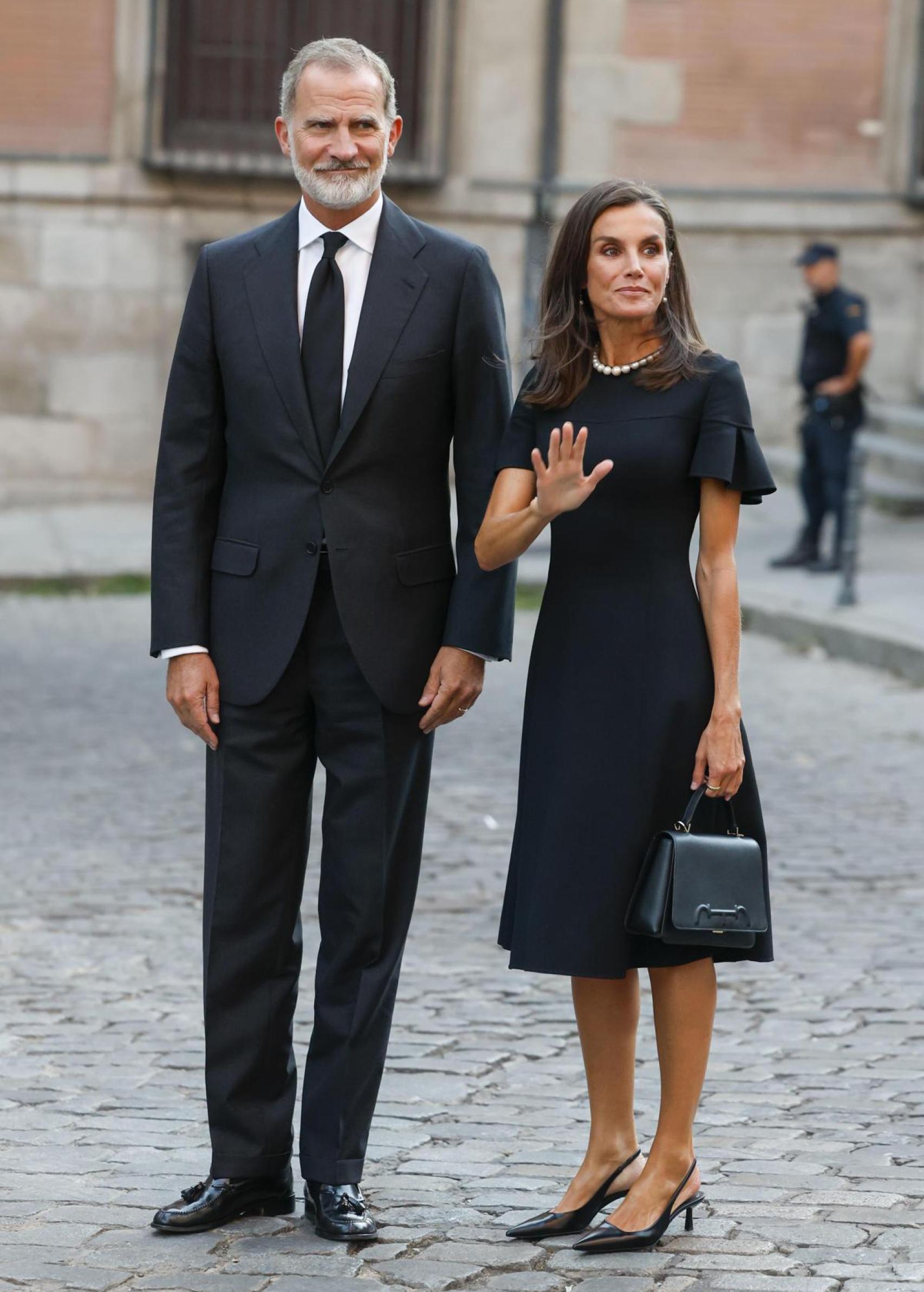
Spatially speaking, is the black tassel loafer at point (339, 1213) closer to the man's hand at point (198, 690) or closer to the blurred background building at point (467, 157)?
the man's hand at point (198, 690)

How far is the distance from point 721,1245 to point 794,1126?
89 cm

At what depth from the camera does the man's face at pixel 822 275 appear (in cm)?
1409

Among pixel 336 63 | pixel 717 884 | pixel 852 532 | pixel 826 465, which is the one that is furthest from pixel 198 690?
pixel 826 465

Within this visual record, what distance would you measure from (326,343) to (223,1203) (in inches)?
65.1

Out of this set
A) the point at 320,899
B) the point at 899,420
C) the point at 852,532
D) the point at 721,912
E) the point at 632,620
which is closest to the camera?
the point at 721,912

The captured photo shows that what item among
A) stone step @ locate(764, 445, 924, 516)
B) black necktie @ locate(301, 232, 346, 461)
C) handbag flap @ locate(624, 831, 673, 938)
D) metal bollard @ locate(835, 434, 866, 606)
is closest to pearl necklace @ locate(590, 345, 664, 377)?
black necktie @ locate(301, 232, 346, 461)

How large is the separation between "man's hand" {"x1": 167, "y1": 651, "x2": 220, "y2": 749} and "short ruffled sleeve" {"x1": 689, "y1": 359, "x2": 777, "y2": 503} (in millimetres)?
999

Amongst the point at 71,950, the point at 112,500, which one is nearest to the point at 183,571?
the point at 71,950

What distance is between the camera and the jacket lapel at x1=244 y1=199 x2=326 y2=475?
4203mm

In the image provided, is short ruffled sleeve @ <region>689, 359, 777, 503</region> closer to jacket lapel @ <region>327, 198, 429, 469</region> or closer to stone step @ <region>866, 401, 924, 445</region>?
jacket lapel @ <region>327, 198, 429, 469</region>

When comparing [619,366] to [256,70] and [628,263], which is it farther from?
[256,70]

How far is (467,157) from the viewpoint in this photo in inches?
718

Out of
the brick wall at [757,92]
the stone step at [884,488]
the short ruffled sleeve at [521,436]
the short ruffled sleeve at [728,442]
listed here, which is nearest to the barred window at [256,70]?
the brick wall at [757,92]

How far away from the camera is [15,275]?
693 inches
